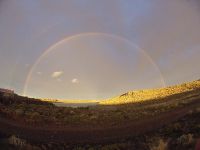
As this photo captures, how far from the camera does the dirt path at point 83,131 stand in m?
27.3

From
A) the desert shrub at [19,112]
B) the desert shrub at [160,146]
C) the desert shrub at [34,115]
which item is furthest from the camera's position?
the desert shrub at [19,112]

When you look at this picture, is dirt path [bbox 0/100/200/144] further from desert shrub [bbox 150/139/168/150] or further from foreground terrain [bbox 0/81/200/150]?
desert shrub [bbox 150/139/168/150]

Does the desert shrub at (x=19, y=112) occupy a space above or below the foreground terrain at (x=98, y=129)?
above

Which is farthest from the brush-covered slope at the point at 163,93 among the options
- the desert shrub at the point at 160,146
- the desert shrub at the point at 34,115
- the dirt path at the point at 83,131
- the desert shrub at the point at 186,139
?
the desert shrub at the point at 160,146

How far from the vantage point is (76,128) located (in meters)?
31.8

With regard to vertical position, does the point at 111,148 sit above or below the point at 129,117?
below

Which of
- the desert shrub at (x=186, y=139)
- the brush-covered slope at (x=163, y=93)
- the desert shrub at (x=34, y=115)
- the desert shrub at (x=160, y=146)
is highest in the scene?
the brush-covered slope at (x=163, y=93)

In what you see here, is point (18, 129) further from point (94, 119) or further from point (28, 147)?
point (94, 119)

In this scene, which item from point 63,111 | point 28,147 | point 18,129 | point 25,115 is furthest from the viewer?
point 63,111

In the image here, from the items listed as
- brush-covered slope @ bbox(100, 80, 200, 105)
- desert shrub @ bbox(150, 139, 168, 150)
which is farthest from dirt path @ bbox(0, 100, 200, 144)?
brush-covered slope @ bbox(100, 80, 200, 105)

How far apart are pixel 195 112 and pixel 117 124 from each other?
6.13 metres

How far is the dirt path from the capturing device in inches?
1075

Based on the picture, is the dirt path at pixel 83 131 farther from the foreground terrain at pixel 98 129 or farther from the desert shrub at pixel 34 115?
the desert shrub at pixel 34 115

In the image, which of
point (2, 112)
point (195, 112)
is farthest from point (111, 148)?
point (2, 112)
